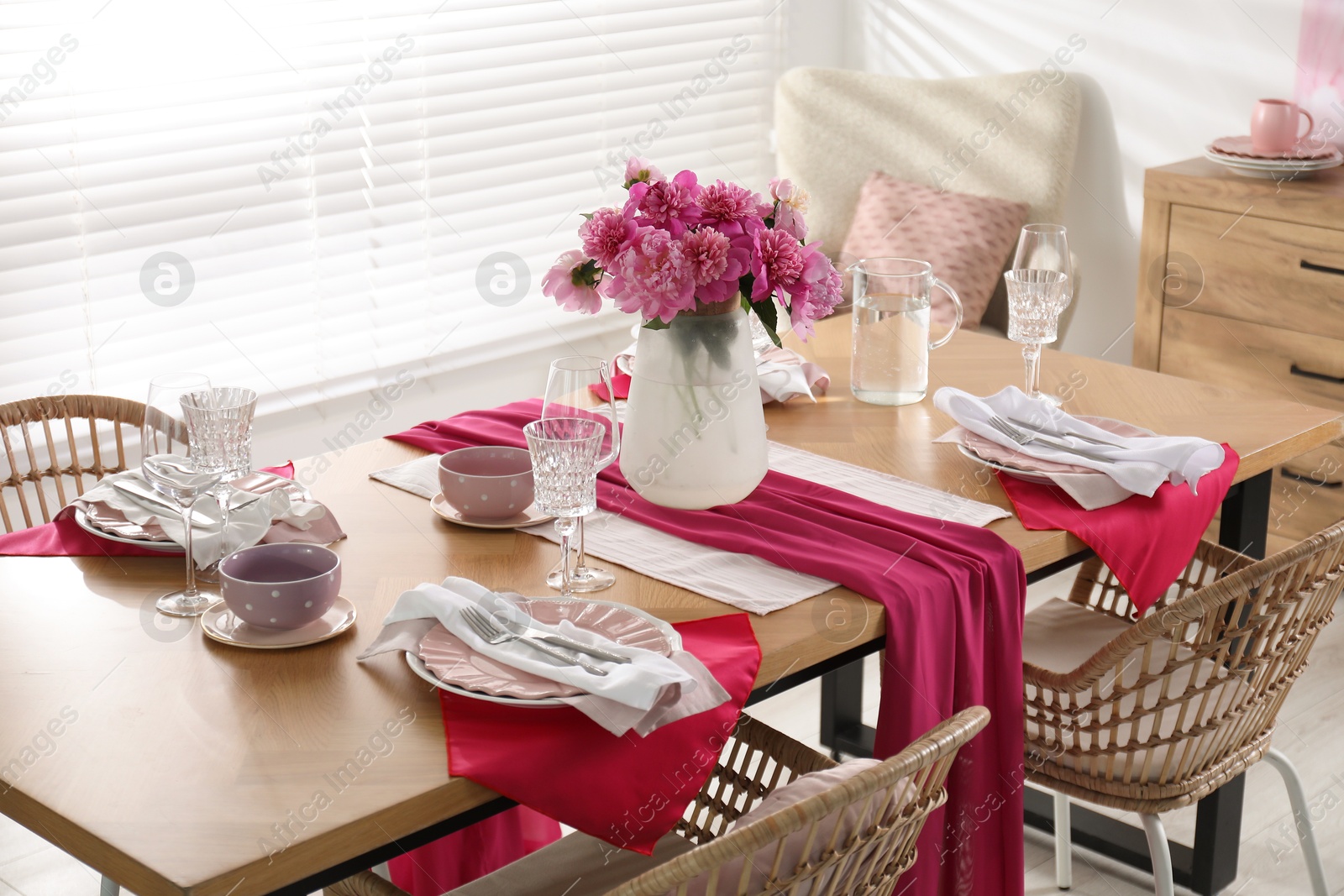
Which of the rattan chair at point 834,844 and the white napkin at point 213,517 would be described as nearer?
the rattan chair at point 834,844

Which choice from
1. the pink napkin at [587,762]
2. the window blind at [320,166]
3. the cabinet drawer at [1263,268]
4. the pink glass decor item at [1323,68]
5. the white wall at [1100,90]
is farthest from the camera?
the white wall at [1100,90]

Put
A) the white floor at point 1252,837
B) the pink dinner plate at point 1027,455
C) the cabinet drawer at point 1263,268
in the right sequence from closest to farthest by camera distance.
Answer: the pink dinner plate at point 1027,455 < the white floor at point 1252,837 < the cabinet drawer at point 1263,268

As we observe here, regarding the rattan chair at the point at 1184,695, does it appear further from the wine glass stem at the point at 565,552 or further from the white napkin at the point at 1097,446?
the wine glass stem at the point at 565,552

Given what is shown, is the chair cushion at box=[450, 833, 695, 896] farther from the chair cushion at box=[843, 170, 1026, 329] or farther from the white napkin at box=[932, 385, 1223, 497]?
the chair cushion at box=[843, 170, 1026, 329]

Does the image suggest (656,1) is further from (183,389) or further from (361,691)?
(361,691)

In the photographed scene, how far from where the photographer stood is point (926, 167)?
3762 mm

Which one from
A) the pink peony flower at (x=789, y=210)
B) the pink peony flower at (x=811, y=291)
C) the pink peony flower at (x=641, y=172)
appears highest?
the pink peony flower at (x=641, y=172)

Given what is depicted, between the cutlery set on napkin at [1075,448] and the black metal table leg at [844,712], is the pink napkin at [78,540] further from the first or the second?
the black metal table leg at [844,712]

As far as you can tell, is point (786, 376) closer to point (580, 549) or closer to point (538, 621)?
point (580, 549)

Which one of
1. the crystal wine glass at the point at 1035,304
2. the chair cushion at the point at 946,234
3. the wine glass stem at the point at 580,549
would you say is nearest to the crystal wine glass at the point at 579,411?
the wine glass stem at the point at 580,549

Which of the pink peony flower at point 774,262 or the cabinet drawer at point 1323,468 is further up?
the pink peony flower at point 774,262

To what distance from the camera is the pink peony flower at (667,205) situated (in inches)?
59.8

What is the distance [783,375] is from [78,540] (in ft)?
3.41

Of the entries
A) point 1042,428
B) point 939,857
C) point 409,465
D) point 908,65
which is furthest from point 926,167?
point 939,857
